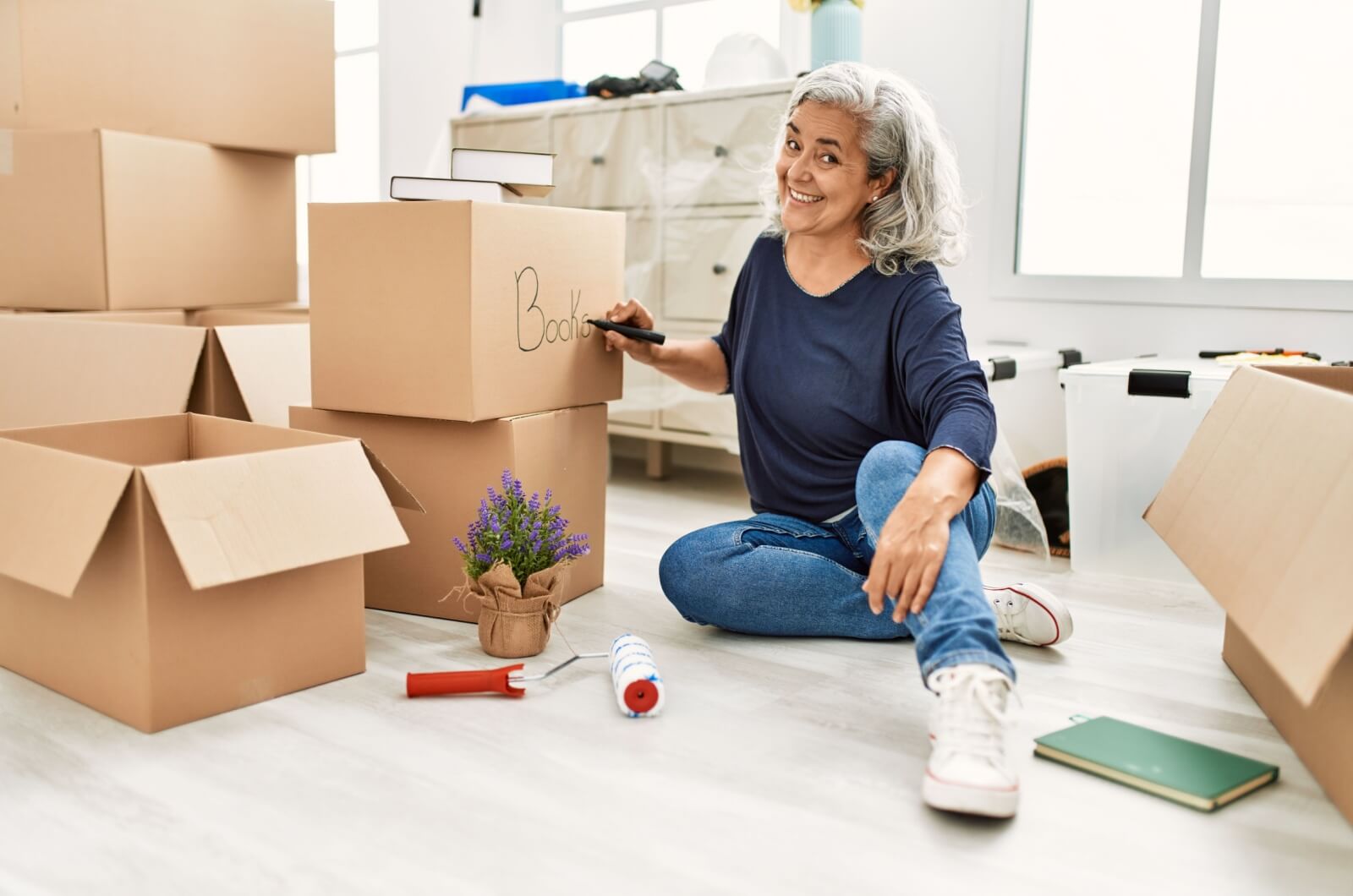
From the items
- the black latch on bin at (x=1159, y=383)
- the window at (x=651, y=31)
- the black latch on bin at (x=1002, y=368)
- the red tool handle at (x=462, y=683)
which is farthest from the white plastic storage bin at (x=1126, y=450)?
the window at (x=651, y=31)

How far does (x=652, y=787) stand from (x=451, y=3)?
302 centimetres

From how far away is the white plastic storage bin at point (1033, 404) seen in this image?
232 centimetres

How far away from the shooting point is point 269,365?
75.7 inches

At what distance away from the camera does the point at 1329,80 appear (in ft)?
6.89

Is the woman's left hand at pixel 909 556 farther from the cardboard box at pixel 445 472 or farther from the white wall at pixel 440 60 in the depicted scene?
the white wall at pixel 440 60

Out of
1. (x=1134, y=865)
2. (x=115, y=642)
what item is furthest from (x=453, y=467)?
(x=1134, y=865)

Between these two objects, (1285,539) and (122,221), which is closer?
(1285,539)

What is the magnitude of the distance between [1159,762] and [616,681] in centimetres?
60

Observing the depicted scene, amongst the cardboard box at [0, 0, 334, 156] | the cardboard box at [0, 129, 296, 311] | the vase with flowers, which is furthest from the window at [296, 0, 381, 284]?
the vase with flowers

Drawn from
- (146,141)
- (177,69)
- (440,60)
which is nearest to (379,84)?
(440,60)

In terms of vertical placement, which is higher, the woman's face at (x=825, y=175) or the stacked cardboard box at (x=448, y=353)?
the woman's face at (x=825, y=175)

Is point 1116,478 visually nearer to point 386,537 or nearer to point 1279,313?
point 1279,313

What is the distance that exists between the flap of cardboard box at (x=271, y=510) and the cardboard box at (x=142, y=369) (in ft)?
1.91

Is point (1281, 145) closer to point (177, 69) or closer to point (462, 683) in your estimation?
point (462, 683)
